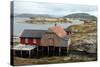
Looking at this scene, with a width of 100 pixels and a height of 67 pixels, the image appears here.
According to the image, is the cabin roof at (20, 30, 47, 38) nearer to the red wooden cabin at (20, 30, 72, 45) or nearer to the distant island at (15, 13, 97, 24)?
the red wooden cabin at (20, 30, 72, 45)

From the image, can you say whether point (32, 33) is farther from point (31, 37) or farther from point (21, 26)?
point (21, 26)

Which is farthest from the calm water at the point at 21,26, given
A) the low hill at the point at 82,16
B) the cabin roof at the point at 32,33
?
the low hill at the point at 82,16

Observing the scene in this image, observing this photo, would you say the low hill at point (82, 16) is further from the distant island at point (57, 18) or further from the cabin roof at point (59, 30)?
the cabin roof at point (59, 30)

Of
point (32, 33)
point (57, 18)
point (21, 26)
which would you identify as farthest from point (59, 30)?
point (21, 26)

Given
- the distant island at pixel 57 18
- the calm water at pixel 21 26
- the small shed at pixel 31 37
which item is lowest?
the small shed at pixel 31 37

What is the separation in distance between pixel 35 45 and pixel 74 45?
0.49 metres

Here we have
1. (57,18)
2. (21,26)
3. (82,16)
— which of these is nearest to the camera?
(21,26)

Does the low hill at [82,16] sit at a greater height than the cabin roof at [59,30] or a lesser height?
greater

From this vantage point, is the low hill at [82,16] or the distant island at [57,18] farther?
the low hill at [82,16]

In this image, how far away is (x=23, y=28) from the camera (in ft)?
7.29

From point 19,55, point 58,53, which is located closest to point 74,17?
point 58,53

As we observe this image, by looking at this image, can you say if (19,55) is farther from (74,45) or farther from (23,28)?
(74,45)

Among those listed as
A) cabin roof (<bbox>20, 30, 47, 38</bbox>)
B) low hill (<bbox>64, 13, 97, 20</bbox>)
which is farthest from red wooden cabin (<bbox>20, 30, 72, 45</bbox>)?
low hill (<bbox>64, 13, 97, 20</bbox>)

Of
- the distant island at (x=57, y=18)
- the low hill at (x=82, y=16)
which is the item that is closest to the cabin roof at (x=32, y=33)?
the distant island at (x=57, y=18)
